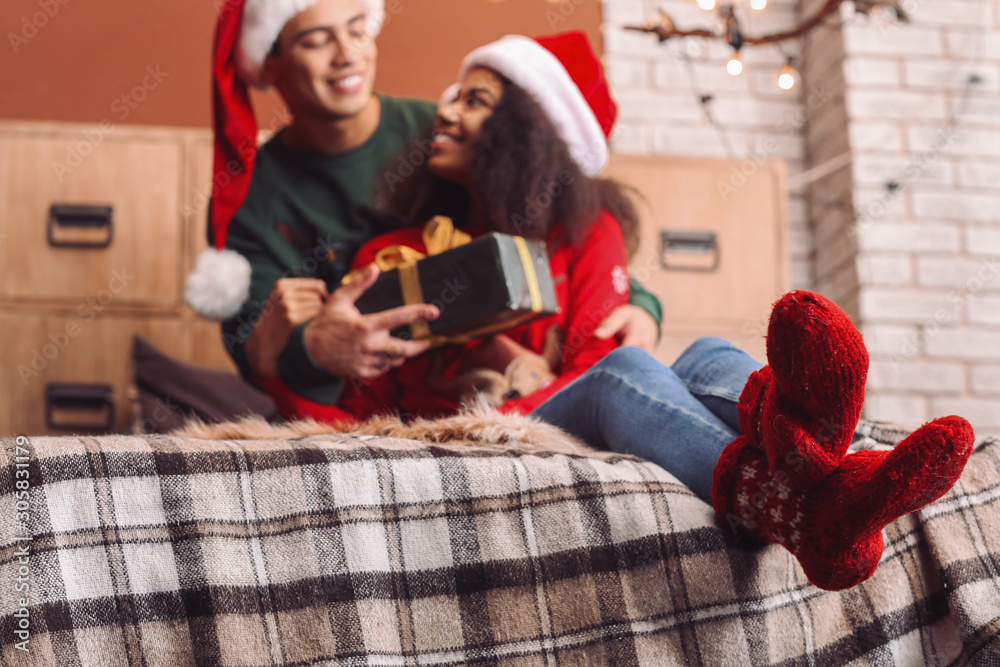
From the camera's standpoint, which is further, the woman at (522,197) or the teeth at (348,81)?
the teeth at (348,81)

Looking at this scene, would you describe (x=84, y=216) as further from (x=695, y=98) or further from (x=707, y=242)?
(x=695, y=98)

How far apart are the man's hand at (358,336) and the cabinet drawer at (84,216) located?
0.92 meters

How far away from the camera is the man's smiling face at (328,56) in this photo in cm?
172

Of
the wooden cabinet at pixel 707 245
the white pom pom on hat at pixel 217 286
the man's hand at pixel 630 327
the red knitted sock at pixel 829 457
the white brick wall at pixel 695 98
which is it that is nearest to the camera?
the red knitted sock at pixel 829 457

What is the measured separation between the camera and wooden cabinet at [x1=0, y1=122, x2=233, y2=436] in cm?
217

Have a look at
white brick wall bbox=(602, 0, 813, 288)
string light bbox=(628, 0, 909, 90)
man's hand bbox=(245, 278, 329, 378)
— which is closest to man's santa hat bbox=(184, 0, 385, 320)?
man's hand bbox=(245, 278, 329, 378)

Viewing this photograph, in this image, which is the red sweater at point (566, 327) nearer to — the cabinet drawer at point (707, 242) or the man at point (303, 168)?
the man at point (303, 168)

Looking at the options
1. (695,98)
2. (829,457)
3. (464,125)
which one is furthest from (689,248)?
(829,457)

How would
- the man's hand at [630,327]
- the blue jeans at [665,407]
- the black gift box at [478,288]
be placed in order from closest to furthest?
1. the blue jeans at [665,407]
2. the black gift box at [478,288]
3. the man's hand at [630,327]

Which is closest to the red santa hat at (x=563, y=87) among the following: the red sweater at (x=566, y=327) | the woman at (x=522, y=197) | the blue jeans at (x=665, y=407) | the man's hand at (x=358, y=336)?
the woman at (x=522, y=197)

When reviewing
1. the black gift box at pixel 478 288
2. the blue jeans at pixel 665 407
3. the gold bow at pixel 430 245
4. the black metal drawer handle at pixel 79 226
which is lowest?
the blue jeans at pixel 665 407

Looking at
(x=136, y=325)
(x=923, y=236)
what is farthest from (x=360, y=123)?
(x=923, y=236)

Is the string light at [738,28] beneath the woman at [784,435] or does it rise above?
above

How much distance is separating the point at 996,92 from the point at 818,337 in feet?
7.57
